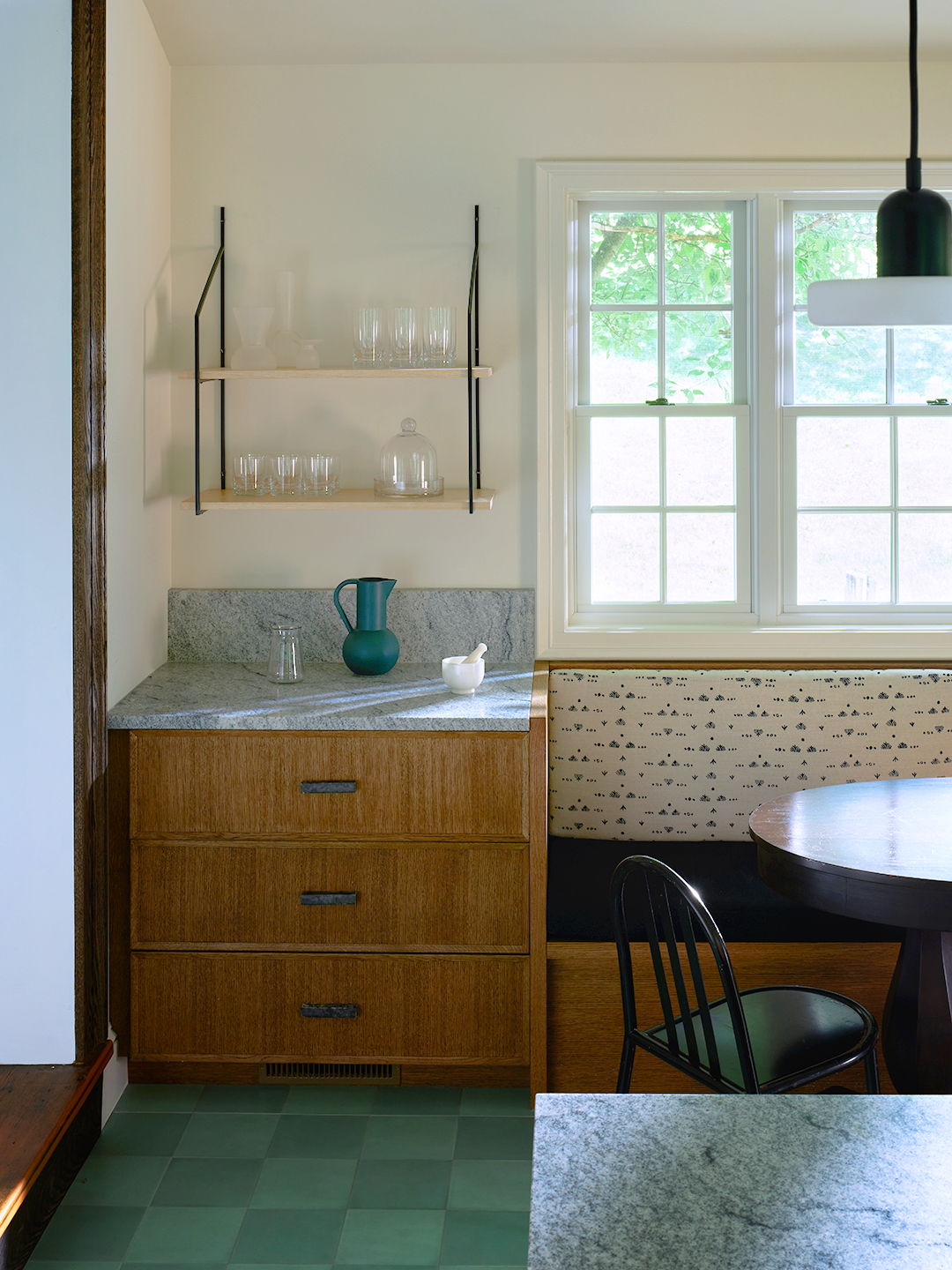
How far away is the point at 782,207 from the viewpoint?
329 cm

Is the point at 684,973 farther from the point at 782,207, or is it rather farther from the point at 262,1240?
the point at 782,207

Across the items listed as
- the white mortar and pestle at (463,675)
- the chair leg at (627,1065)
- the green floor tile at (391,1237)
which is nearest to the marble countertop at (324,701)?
the white mortar and pestle at (463,675)

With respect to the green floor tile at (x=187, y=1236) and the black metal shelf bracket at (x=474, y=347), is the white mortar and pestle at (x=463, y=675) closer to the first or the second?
the black metal shelf bracket at (x=474, y=347)

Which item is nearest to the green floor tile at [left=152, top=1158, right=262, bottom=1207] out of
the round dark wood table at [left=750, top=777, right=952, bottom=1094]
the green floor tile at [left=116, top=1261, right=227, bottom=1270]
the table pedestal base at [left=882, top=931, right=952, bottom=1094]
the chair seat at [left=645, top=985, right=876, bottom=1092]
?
the green floor tile at [left=116, top=1261, right=227, bottom=1270]

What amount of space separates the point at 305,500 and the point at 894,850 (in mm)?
1714

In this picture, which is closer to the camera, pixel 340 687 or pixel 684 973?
pixel 684 973

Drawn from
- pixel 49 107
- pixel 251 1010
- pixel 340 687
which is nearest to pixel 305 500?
pixel 340 687

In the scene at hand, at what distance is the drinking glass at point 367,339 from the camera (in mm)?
3082

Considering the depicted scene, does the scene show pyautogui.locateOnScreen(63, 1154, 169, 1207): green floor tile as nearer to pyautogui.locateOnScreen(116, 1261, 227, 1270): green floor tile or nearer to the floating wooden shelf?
pyautogui.locateOnScreen(116, 1261, 227, 1270): green floor tile

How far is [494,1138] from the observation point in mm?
2570

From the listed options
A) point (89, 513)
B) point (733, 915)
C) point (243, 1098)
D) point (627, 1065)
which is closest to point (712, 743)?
point (733, 915)

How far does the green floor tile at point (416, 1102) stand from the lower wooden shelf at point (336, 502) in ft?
4.79

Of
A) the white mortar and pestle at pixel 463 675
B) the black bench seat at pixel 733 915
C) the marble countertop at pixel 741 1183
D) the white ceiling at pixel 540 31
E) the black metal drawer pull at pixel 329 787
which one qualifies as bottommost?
the black bench seat at pixel 733 915

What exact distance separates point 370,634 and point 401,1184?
135 cm
